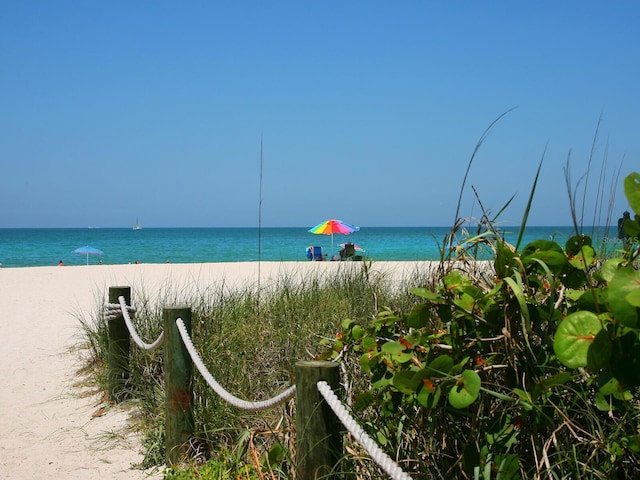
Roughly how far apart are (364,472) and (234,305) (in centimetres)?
296

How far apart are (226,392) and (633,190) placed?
6.18 ft

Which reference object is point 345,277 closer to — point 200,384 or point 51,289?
point 200,384

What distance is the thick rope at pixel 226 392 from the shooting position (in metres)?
2.26

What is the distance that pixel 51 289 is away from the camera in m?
12.0

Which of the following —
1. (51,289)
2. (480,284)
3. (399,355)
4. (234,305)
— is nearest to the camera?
(399,355)

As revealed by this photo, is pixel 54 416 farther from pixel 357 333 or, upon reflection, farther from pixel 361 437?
pixel 361 437

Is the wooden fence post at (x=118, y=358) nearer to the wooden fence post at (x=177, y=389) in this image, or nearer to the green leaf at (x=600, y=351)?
the wooden fence post at (x=177, y=389)

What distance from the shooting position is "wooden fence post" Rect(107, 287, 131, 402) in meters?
4.55

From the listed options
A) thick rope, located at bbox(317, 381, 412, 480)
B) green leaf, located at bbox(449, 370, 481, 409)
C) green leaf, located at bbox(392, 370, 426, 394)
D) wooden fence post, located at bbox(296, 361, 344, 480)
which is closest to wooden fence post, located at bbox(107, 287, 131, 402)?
wooden fence post, located at bbox(296, 361, 344, 480)

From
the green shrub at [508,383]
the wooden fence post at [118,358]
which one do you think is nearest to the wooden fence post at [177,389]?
the wooden fence post at [118,358]

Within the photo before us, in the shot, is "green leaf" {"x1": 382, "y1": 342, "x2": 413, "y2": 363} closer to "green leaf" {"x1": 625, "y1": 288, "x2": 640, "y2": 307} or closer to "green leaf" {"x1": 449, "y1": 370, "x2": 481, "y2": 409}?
"green leaf" {"x1": 449, "y1": 370, "x2": 481, "y2": 409}

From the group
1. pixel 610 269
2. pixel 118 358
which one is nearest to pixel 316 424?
pixel 610 269

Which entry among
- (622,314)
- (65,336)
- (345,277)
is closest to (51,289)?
(65,336)

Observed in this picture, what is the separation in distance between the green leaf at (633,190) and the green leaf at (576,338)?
28 centimetres
